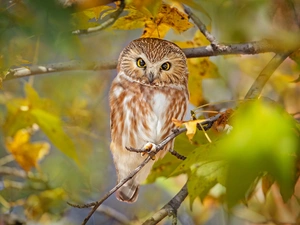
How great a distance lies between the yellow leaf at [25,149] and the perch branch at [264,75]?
0.34m

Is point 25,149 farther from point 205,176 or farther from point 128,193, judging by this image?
point 205,176

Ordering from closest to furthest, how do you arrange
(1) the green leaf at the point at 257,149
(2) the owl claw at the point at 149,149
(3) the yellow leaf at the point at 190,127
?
(1) the green leaf at the point at 257,149, (3) the yellow leaf at the point at 190,127, (2) the owl claw at the point at 149,149

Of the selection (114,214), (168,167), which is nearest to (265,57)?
(168,167)

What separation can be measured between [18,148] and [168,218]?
0.88 ft

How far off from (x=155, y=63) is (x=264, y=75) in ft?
0.52

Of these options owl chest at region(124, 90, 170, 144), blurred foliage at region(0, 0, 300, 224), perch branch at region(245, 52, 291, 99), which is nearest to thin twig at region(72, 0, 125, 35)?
blurred foliage at region(0, 0, 300, 224)

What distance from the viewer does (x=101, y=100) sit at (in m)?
0.69

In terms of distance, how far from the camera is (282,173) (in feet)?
1.44

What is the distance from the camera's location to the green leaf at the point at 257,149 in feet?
1.37

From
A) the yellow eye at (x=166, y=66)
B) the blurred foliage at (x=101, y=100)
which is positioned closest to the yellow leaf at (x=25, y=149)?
the blurred foliage at (x=101, y=100)

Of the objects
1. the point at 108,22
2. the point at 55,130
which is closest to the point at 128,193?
the point at 55,130

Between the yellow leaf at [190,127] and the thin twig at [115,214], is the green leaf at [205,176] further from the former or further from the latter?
the thin twig at [115,214]

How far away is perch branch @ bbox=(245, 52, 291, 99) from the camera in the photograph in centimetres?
61

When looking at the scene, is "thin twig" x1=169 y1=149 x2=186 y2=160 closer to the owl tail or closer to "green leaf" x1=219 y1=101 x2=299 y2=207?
the owl tail
